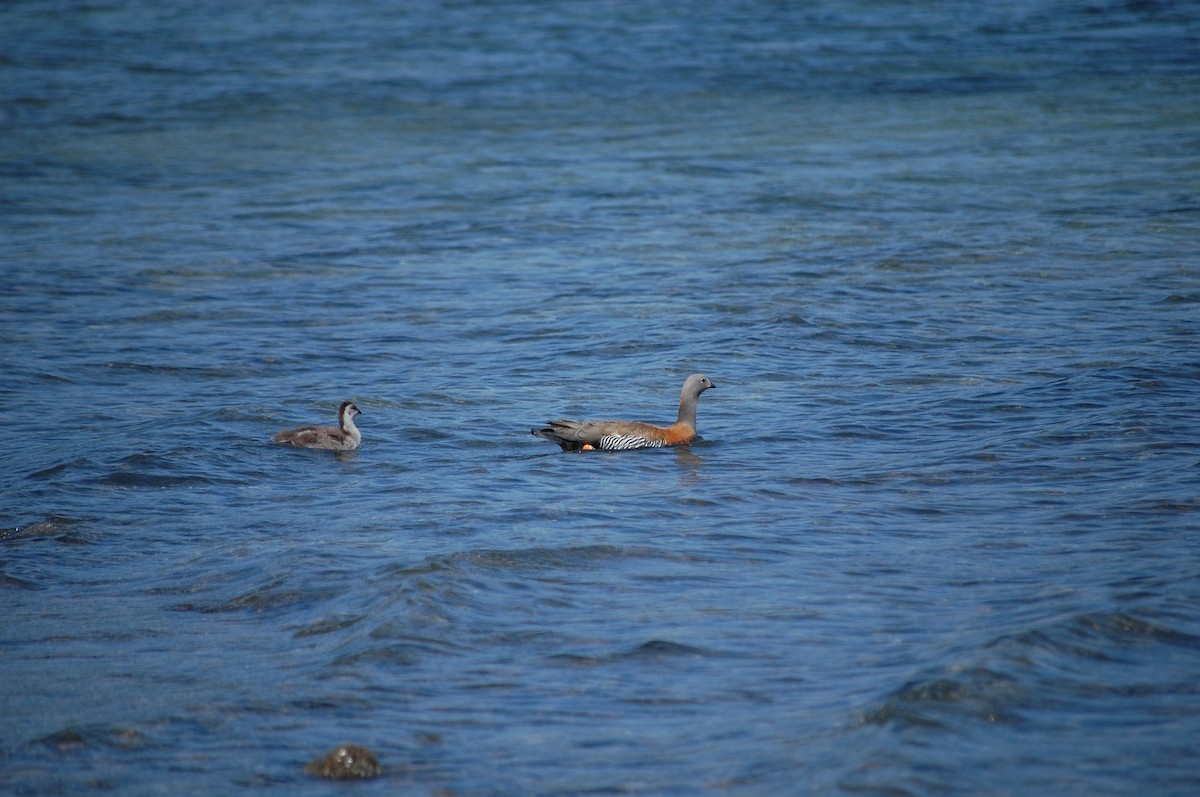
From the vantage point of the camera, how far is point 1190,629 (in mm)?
7883

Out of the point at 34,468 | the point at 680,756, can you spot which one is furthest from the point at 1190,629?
the point at 34,468

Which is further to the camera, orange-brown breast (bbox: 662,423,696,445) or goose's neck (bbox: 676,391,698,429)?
goose's neck (bbox: 676,391,698,429)

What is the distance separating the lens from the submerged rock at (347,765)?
6.59 meters

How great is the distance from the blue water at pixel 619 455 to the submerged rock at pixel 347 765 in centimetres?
9

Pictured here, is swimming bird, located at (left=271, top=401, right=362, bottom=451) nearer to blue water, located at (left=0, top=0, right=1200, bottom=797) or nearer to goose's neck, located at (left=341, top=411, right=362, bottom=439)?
goose's neck, located at (left=341, top=411, right=362, bottom=439)

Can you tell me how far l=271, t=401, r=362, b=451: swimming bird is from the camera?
12.6m

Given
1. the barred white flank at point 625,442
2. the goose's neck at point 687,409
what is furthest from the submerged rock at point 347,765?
the goose's neck at point 687,409

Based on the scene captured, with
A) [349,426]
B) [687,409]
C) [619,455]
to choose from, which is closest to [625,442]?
[619,455]

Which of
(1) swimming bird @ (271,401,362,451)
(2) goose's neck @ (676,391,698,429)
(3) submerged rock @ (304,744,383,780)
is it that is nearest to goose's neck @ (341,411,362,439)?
(1) swimming bird @ (271,401,362,451)

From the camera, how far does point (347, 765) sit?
660 centimetres

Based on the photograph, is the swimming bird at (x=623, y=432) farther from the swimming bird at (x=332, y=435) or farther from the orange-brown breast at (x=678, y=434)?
the swimming bird at (x=332, y=435)

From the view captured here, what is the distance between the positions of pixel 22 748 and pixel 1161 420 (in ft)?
30.0

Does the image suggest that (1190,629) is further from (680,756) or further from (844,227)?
(844,227)

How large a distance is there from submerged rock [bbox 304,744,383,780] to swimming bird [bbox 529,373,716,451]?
599cm
